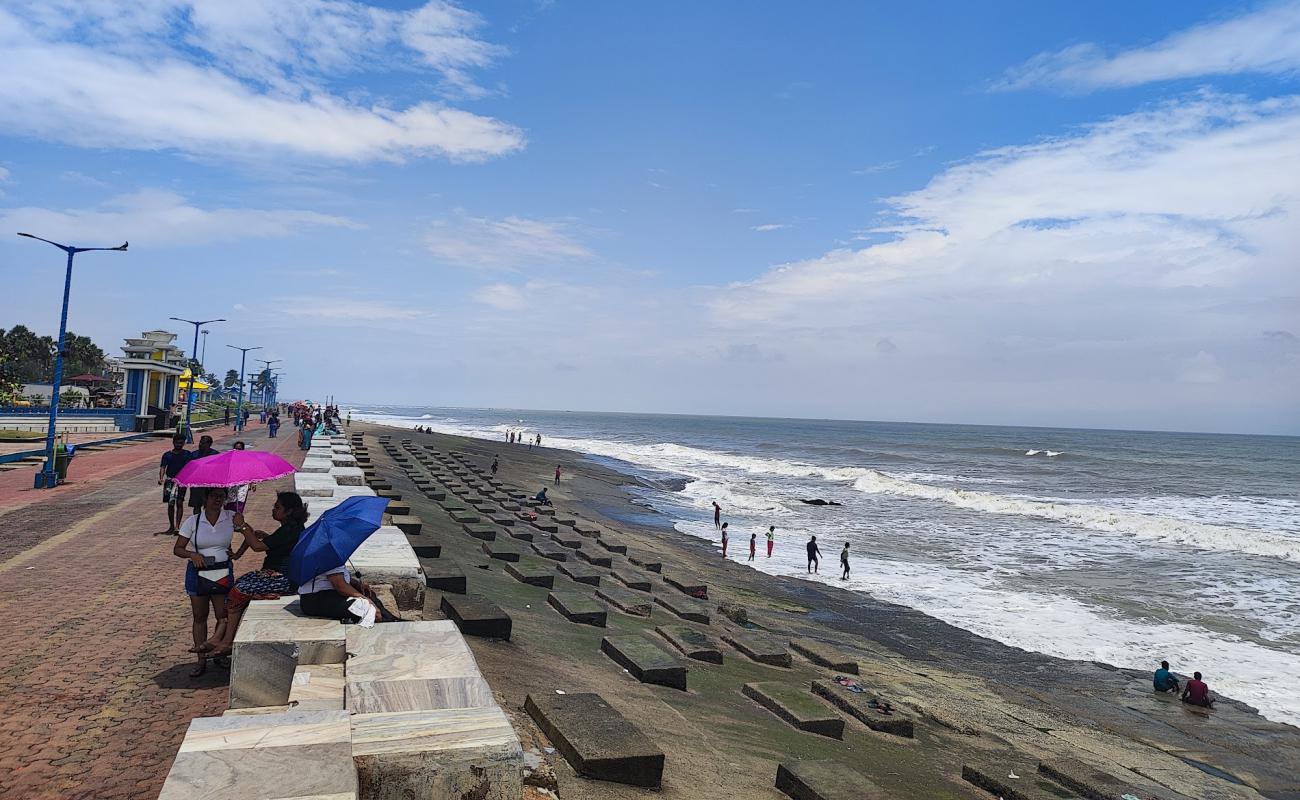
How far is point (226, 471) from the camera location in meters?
6.14

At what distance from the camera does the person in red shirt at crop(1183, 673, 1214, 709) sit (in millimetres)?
12598

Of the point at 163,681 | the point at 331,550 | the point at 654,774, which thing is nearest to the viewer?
the point at 654,774

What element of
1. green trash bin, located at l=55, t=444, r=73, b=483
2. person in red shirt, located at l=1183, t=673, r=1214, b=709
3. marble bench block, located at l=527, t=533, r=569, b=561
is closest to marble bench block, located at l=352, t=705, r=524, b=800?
marble bench block, located at l=527, t=533, r=569, b=561

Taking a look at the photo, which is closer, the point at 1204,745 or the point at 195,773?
the point at 195,773

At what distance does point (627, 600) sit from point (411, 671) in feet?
26.7

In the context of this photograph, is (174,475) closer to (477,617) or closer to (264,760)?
(477,617)

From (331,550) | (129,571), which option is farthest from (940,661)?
(129,571)

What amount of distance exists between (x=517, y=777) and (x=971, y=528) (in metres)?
33.0

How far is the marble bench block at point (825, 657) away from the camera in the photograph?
1090cm

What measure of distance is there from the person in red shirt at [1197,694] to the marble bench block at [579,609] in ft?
35.8

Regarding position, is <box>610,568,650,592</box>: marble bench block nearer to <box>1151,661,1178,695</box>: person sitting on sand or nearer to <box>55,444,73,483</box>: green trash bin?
<box>1151,661,1178,695</box>: person sitting on sand

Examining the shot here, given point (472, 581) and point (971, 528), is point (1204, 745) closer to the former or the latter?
point (472, 581)

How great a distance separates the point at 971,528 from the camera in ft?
106

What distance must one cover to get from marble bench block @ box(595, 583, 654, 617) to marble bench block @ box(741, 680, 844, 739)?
3.60 m
